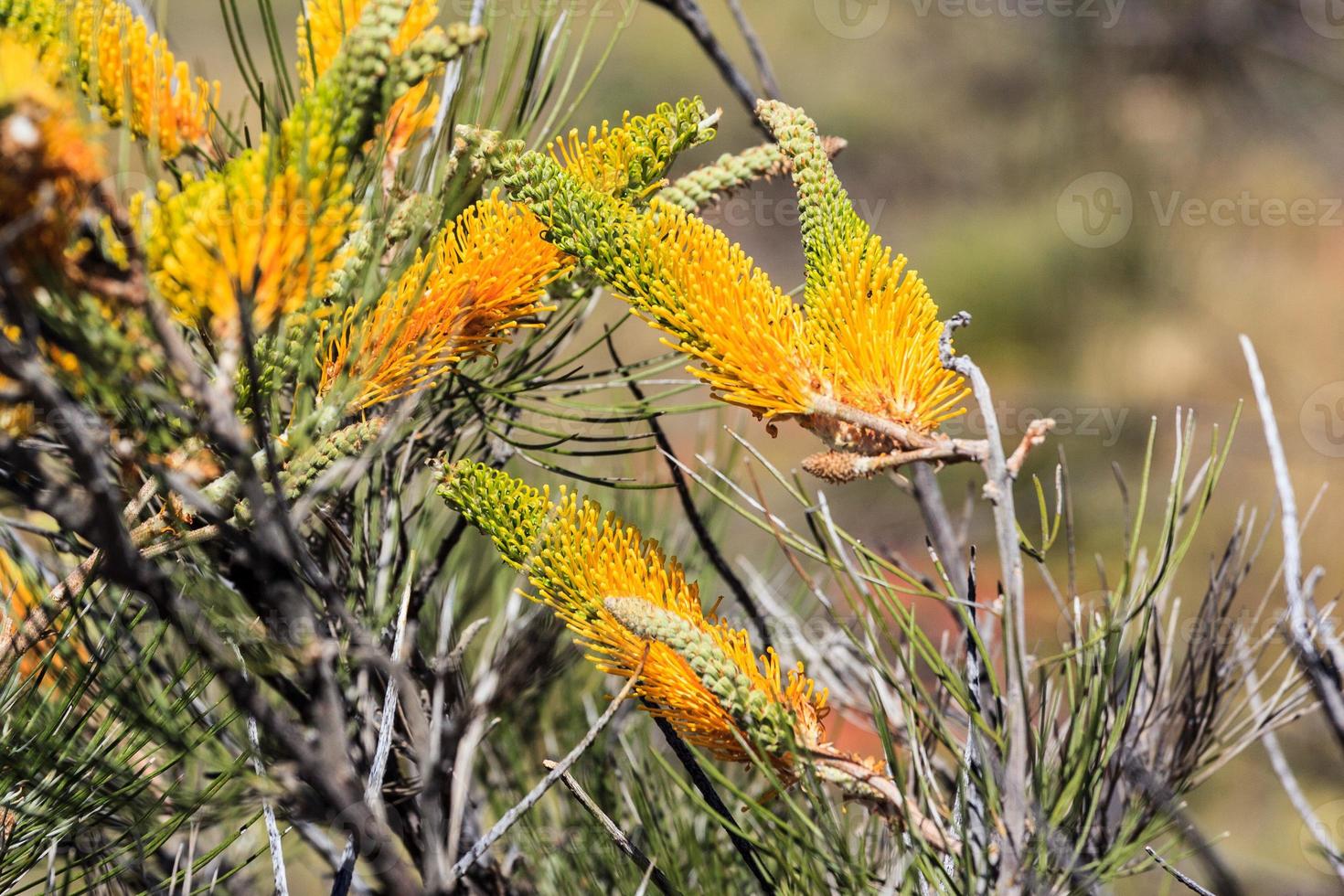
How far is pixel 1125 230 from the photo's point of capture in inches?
88.0

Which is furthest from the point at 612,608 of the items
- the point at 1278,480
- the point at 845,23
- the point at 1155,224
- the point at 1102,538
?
the point at 845,23

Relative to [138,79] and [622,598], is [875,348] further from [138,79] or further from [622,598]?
[138,79]

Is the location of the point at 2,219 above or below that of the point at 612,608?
above

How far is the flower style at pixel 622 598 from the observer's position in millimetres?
280

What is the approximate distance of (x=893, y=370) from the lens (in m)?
0.28

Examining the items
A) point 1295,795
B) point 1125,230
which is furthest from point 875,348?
point 1125,230

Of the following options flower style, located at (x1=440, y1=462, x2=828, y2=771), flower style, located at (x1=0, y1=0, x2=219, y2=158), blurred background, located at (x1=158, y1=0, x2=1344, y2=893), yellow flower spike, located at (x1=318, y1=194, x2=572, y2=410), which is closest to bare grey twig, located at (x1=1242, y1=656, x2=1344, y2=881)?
flower style, located at (x1=440, y1=462, x2=828, y2=771)

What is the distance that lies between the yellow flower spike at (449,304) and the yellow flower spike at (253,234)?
4 cm

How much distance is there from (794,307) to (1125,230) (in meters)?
2.25

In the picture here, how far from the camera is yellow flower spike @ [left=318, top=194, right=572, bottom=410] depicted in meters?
0.27

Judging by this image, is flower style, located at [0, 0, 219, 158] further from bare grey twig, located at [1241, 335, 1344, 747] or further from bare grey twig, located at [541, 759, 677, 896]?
bare grey twig, located at [1241, 335, 1344, 747]

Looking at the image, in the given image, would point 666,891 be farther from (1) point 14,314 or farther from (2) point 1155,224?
(2) point 1155,224

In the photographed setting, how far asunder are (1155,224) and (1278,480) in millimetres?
2219

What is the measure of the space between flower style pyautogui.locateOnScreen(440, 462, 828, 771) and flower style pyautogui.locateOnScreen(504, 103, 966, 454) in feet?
0.20
